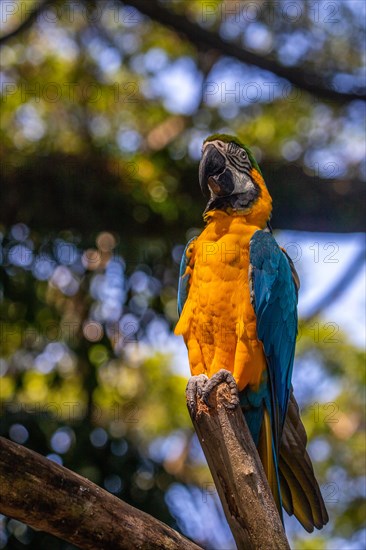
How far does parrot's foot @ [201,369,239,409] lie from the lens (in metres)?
2.59

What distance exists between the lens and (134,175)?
567 centimetres

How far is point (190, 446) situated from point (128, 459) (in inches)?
65.8

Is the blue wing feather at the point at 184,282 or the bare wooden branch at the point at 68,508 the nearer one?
the bare wooden branch at the point at 68,508

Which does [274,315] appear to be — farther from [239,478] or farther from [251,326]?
[239,478]

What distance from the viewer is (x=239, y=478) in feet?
8.11

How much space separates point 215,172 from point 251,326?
63 cm

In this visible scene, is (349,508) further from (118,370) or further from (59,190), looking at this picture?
(59,190)

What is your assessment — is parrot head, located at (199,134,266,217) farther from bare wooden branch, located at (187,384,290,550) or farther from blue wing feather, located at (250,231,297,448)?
bare wooden branch, located at (187,384,290,550)

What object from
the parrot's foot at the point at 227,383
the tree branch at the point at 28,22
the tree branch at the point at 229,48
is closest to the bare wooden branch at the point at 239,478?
the parrot's foot at the point at 227,383

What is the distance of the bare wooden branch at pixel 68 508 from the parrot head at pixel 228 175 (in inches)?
50.6

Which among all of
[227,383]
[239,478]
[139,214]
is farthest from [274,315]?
[139,214]

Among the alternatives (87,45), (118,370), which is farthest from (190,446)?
(87,45)

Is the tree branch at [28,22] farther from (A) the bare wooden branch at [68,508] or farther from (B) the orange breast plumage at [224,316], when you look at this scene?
(A) the bare wooden branch at [68,508]

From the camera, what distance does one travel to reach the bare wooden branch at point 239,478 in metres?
2.42
